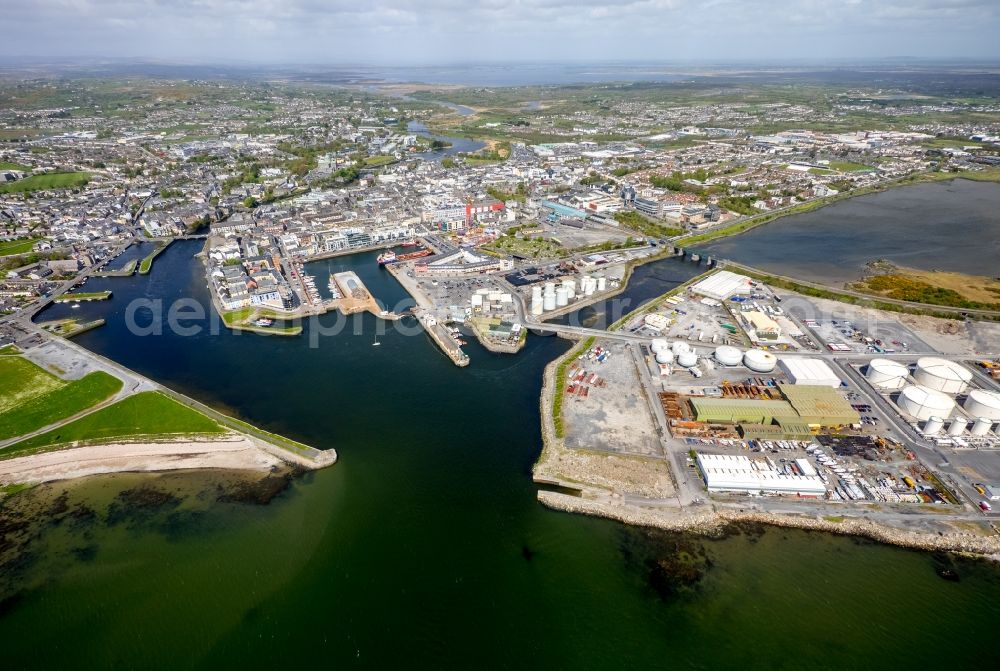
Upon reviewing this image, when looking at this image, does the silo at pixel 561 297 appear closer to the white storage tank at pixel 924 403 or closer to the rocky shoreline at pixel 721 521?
the rocky shoreline at pixel 721 521

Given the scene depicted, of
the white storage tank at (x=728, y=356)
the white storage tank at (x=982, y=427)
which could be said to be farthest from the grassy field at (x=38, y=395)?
the white storage tank at (x=982, y=427)

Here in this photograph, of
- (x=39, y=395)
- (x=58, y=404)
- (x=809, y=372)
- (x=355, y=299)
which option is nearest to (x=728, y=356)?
(x=809, y=372)

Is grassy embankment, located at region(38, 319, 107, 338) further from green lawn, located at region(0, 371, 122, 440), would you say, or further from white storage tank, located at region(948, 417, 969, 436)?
white storage tank, located at region(948, 417, 969, 436)

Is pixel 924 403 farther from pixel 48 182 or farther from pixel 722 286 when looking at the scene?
pixel 48 182

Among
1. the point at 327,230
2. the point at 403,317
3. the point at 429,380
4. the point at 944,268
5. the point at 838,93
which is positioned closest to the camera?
the point at 429,380

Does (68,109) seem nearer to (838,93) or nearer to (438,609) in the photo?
(438,609)

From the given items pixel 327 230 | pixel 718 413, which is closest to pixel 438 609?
pixel 718 413
